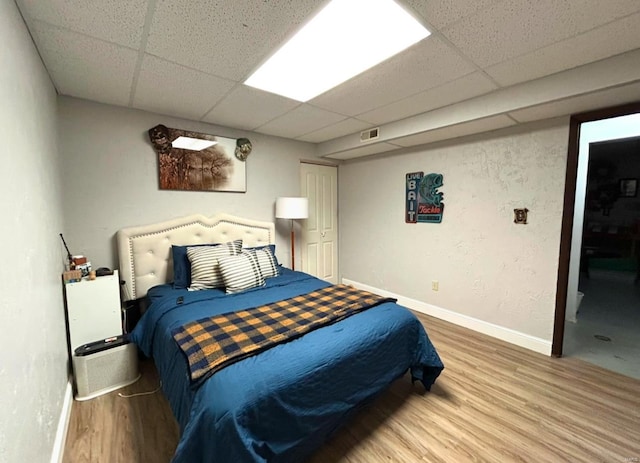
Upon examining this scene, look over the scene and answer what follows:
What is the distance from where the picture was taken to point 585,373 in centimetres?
219

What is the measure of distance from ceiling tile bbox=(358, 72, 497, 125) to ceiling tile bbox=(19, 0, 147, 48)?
6.35 ft

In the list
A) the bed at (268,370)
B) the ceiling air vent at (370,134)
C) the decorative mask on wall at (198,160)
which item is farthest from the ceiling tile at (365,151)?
the bed at (268,370)

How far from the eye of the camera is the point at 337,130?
333cm

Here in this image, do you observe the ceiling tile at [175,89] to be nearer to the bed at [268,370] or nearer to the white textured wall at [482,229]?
the bed at [268,370]

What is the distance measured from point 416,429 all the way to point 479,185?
2.36 meters

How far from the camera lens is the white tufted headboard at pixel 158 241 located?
2500 mm

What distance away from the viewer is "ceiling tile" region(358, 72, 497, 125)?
2.05m

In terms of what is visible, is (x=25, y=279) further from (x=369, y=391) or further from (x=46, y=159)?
(x=369, y=391)

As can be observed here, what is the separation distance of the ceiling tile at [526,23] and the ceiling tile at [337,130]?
1.46 meters

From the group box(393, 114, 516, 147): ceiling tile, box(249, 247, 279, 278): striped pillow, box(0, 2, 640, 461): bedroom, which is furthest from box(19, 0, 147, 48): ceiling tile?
box(393, 114, 516, 147): ceiling tile

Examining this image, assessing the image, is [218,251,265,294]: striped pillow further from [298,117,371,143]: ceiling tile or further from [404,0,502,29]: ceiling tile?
[404,0,502,29]: ceiling tile

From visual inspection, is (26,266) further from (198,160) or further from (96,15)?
(198,160)

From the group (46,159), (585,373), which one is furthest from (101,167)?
(585,373)

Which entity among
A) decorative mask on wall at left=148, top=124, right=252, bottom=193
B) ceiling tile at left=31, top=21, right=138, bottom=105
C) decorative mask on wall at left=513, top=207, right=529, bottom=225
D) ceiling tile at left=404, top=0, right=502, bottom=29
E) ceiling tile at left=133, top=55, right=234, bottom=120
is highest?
ceiling tile at left=404, top=0, right=502, bottom=29
